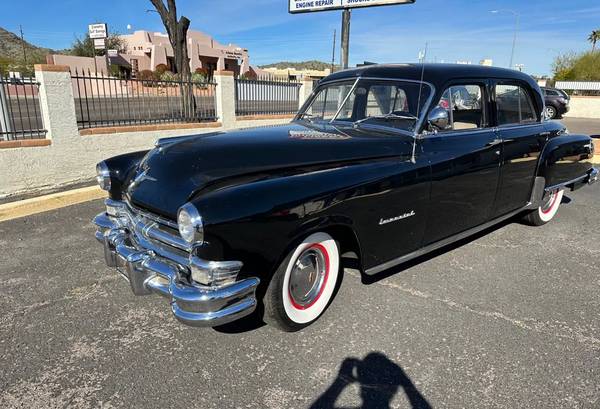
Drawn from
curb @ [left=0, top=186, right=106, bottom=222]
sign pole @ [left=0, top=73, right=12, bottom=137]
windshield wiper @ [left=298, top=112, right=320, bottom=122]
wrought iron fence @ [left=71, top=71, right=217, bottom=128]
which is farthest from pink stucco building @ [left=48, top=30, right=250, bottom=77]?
windshield wiper @ [left=298, top=112, right=320, bottom=122]

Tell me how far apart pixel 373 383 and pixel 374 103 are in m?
2.29

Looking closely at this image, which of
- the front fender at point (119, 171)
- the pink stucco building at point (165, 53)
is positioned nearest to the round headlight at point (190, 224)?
the front fender at point (119, 171)

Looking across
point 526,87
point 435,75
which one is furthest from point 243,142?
point 526,87

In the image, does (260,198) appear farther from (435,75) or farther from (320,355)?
(435,75)

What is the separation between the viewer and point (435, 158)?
339 cm

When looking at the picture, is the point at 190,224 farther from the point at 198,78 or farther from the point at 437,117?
the point at 198,78

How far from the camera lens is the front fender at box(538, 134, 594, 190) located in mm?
4578

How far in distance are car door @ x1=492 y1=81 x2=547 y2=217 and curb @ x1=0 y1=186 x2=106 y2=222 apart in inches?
206

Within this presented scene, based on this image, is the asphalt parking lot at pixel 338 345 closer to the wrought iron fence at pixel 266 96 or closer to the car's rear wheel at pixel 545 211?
the car's rear wheel at pixel 545 211

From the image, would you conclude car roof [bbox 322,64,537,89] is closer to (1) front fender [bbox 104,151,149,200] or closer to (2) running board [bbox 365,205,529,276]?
(2) running board [bbox 365,205,529,276]

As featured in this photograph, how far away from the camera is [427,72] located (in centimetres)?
361

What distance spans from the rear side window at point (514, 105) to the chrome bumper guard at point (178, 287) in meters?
3.08

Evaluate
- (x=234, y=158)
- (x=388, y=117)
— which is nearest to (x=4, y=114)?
(x=234, y=158)

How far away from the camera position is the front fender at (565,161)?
4578 mm
